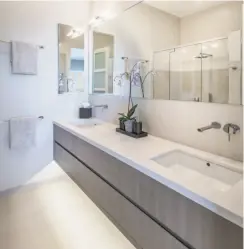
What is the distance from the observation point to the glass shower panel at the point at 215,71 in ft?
4.89

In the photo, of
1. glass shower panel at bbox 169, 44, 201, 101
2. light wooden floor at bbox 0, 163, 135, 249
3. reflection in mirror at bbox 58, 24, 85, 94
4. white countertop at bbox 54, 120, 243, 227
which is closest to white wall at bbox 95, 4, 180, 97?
glass shower panel at bbox 169, 44, 201, 101

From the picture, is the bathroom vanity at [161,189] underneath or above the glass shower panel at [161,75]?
underneath

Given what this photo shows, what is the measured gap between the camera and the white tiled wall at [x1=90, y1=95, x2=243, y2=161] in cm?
146

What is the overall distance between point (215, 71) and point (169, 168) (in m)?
0.75

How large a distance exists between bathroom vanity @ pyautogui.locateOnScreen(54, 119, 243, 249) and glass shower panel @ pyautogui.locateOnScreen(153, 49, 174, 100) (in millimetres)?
412

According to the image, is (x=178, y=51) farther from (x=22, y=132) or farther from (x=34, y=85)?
(x=22, y=132)

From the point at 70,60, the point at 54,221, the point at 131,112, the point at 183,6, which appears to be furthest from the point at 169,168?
the point at 70,60

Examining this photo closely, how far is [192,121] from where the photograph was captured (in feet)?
5.65

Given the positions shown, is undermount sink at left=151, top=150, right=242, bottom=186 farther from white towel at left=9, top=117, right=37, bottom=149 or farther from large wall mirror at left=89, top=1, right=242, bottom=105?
white towel at left=9, top=117, right=37, bottom=149

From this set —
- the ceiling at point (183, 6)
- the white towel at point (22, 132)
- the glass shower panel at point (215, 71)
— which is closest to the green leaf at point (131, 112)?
the glass shower panel at point (215, 71)

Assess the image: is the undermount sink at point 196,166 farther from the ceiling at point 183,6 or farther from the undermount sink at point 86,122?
the undermount sink at point 86,122

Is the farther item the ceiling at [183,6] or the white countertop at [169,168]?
the ceiling at [183,6]

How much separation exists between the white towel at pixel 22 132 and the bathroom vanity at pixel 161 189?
2.04 feet

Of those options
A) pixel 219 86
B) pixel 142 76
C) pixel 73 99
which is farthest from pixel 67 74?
pixel 219 86
